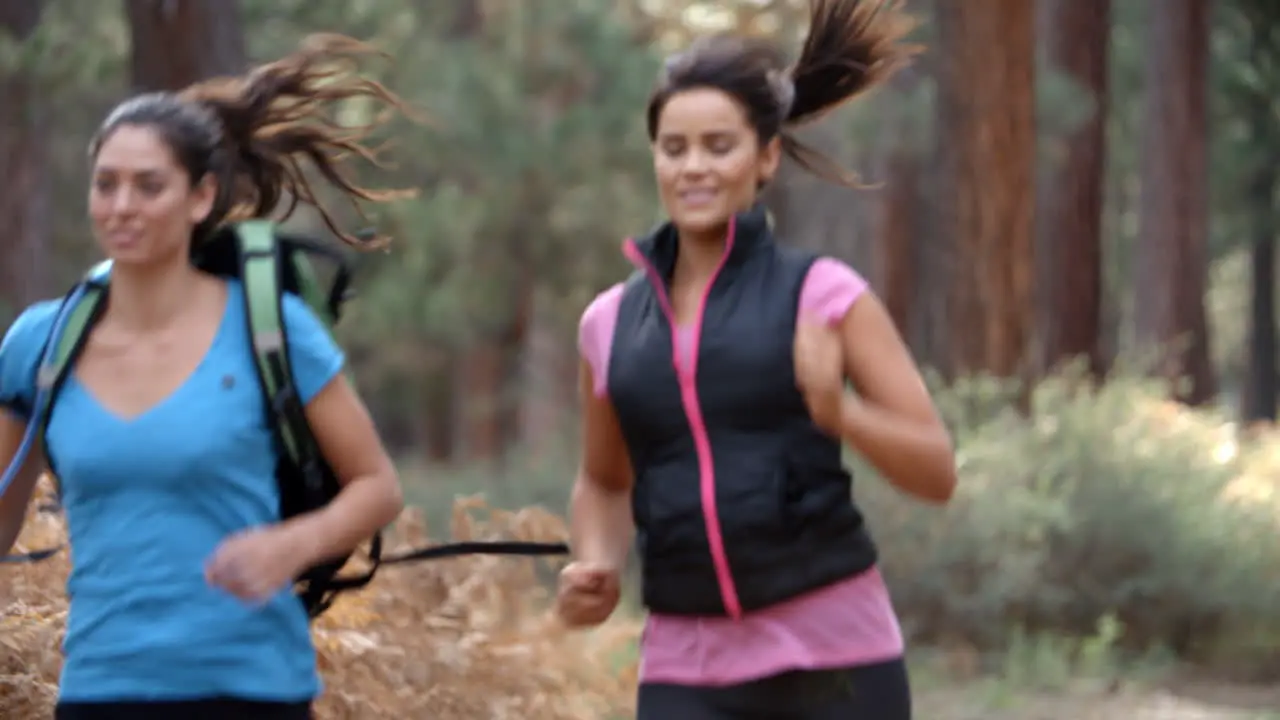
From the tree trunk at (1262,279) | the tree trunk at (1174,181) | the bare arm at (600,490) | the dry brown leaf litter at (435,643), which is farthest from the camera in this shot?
the tree trunk at (1262,279)

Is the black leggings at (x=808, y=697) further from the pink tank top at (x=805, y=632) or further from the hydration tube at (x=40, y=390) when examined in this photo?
the hydration tube at (x=40, y=390)

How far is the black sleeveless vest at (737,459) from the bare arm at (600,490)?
20 cm

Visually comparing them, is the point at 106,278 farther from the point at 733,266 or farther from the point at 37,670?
the point at 37,670

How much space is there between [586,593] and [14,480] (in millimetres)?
1010

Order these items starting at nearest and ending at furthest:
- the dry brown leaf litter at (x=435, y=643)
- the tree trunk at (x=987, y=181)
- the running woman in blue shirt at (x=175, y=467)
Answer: the running woman in blue shirt at (x=175, y=467) → the dry brown leaf litter at (x=435, y=643) → the tree trunk at (x=987, y=181)

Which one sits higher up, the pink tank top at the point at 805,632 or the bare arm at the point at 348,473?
the bare arm at the point at 348,473

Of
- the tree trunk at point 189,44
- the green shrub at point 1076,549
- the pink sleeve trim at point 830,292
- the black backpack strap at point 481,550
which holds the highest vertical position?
the tree trunk at point 189,44

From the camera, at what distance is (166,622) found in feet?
11.4

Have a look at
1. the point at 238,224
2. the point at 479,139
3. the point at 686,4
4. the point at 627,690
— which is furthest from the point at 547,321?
the point at 238,224

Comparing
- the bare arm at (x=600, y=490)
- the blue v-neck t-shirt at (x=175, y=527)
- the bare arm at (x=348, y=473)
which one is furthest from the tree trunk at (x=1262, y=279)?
the blue v-neck t-shirt at (x=175, y=527)

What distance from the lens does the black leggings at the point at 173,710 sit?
3482 millimetres

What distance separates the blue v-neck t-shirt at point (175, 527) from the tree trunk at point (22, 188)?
38.2 ft

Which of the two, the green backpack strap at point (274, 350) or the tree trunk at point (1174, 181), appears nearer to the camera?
the green backpack strap at point (274, 350)

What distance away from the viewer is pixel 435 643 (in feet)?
20.0
